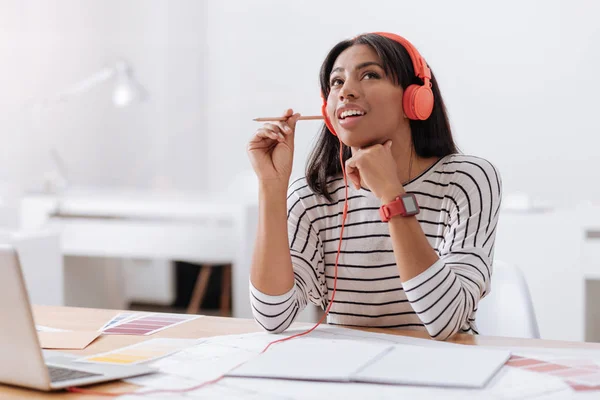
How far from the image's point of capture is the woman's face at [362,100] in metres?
1.28

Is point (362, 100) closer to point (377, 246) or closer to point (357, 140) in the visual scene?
point (357, 140)

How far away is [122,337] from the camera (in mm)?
1181

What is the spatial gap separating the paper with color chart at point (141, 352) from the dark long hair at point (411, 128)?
0.43 m

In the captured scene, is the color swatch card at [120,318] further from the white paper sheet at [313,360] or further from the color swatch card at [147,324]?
the white paper sheet at [313,360]

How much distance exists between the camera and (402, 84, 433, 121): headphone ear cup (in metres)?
1.30

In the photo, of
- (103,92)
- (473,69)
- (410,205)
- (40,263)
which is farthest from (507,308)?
(103,92)

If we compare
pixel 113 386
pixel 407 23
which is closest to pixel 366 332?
pixel 113 386

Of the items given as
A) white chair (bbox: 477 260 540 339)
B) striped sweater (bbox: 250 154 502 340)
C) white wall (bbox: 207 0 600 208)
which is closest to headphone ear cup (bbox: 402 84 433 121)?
striped sweater (bbox: 250 154 502 340)

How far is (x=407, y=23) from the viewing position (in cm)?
386

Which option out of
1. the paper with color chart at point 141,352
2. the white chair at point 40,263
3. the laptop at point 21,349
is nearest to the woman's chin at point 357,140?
the paper with color chart at point 141,352

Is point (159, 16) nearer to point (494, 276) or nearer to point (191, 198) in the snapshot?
point (191, 198)

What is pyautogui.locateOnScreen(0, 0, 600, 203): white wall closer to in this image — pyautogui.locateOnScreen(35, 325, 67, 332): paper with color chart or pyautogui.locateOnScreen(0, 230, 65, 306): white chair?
pyautogui.locateOnScreen(0, 230, 65, 306): white chair

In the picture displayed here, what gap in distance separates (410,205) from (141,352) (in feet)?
1.49

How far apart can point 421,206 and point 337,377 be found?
496 mm
